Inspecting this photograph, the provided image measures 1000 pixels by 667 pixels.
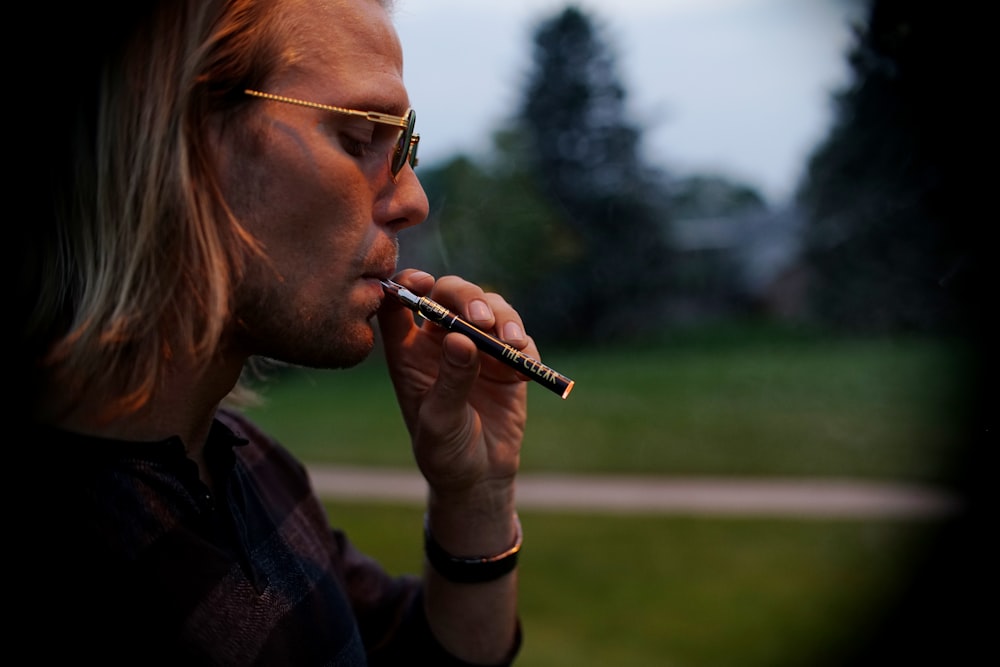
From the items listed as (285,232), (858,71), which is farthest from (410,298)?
(858,71)

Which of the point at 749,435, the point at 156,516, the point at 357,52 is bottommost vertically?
the point at 749,435

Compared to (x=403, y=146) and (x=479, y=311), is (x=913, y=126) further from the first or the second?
(x=403, y=146)

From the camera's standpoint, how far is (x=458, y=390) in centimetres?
141

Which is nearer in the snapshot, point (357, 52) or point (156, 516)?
point (156, 516)

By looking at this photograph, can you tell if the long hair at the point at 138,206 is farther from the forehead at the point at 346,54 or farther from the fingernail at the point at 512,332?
the fingernail at the point at 512,332

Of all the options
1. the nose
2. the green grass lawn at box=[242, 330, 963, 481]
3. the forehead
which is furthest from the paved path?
the forehead

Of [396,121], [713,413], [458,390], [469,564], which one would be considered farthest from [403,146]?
[713,413]

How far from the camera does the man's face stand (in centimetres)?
114

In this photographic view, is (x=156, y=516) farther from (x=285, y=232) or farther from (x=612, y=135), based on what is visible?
(x=612, y=135)

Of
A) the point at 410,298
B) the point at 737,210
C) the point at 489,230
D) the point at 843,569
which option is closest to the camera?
the point at 410,298

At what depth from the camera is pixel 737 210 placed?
61.5 ft

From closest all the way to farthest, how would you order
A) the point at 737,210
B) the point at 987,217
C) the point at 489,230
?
the point at 987,217 < the point at 489,230 < the point at 737,210

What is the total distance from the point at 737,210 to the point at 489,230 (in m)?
6.49

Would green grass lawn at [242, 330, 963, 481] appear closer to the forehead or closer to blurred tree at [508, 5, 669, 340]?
blurred tree at [508, 5, 669, 340]
